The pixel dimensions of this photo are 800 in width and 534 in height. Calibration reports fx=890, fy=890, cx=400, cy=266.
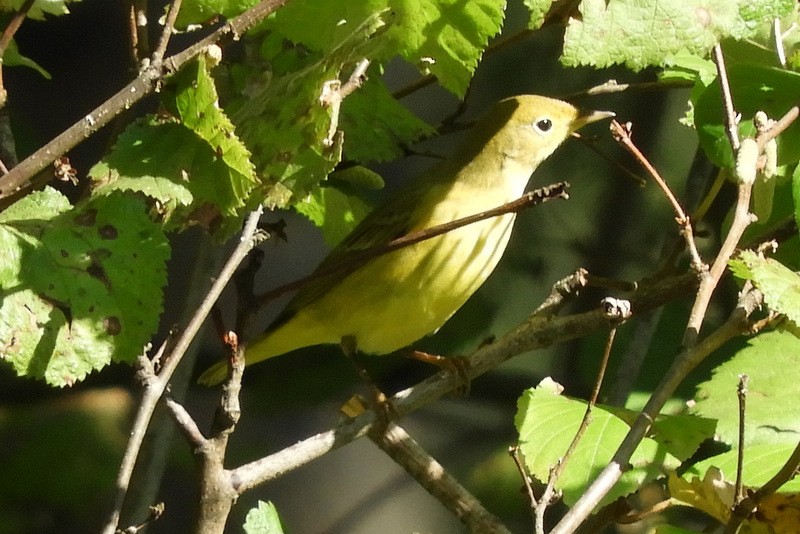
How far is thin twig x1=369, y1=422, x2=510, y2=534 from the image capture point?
1.37 m

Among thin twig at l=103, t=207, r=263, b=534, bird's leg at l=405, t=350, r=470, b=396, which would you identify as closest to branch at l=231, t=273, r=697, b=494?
bird's leg at l=405, t=350, r=470, b=396

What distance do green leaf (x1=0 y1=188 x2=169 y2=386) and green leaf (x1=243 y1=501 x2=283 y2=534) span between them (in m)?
0.29

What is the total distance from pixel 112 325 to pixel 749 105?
0.86 meters

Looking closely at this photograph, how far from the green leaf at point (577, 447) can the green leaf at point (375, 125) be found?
0.45 m

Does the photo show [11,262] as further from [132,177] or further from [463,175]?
[463,175]

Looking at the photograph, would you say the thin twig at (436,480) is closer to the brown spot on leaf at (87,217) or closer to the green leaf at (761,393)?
the green leaf at (761,393)

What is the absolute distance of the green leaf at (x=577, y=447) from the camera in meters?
1.12

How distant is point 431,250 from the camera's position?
1.67 metres

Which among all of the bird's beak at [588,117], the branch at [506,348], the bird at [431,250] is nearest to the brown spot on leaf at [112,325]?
the branch at [506,348]

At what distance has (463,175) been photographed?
1.90m

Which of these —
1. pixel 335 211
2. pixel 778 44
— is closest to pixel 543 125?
pixel 335 211

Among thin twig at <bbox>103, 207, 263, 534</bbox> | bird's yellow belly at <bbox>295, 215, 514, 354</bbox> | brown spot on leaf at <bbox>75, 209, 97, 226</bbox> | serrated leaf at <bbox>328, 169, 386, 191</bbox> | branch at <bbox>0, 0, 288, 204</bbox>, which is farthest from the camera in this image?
bird's yellow belly at <bbox>295, 215, 514, 354</bbox>

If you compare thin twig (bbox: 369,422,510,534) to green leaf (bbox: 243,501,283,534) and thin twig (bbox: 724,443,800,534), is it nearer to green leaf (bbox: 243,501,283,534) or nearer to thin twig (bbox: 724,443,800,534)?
green leaf (bbox: 243,501,283,534)

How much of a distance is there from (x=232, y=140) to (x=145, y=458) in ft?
2.88
